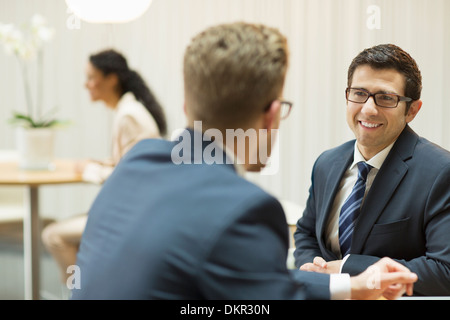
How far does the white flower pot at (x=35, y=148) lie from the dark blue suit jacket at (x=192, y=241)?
2.32 metres

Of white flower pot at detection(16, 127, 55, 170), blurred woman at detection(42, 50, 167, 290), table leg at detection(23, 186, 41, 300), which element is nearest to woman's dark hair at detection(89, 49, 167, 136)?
blurred woman at detection(42, 50, 167, 290)

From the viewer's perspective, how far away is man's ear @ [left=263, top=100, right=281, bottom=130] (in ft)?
3.07

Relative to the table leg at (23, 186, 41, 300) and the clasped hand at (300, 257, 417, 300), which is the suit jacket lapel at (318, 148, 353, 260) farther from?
the table leg at (23, 186, 41, 300)

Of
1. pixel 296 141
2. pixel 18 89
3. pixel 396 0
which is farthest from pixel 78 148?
pixel 396 0

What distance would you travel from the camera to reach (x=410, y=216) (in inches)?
54.4

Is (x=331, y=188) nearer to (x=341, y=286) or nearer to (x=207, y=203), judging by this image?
(x=341, y=286)

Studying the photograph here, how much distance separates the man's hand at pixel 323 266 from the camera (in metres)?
1.39

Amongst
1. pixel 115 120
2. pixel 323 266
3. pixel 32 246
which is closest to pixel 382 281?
pixel 323 266

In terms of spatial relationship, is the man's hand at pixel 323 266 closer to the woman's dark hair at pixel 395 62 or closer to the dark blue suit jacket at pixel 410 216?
the dark blue suit jacket at pixel 410 216

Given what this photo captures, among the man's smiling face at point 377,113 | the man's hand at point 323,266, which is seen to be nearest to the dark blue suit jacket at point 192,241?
the man's hand at point 323,266

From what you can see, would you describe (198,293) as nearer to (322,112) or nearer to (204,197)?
(204,197)

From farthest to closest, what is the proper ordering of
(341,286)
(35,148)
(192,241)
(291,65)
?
(291,65), (35,148), (341,286), (192,241)

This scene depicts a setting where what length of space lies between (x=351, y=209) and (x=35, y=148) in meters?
2.07
